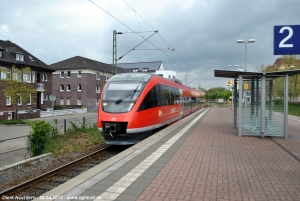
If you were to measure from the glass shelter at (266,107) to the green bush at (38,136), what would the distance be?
7604 millimetres

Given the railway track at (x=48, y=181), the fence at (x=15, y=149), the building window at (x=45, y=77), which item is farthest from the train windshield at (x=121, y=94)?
the building window at (x=45, y=77)

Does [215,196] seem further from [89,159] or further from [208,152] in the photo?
[89,159]

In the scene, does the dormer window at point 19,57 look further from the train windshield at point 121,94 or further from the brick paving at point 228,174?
the brick paving at point 228,174

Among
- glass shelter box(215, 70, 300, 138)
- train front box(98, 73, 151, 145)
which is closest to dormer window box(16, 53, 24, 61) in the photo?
train front box(98, 73, 151, 145)

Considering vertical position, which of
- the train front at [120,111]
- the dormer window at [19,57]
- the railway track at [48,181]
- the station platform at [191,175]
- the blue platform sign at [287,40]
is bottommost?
the railway track at [48,181]

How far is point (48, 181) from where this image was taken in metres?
7.09

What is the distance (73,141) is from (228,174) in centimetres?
903

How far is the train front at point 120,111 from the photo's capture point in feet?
33.2

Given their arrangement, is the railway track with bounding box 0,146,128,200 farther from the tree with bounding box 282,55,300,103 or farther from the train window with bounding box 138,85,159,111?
the tree with bounding box 282,55,300,103

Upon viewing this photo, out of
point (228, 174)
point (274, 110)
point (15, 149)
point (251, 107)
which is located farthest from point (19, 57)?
point (228, 174)

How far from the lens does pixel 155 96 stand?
12.2 m

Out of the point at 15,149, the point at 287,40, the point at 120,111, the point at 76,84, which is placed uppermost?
the point at 76,84

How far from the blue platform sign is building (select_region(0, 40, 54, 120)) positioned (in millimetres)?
27927

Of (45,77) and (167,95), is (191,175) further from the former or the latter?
(45,77)
